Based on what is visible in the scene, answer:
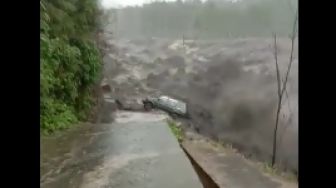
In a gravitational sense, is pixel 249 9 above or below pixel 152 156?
above

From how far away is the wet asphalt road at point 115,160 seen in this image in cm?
430

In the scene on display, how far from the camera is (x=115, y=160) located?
524 centimetres

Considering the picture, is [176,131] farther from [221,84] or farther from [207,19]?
[207,19]

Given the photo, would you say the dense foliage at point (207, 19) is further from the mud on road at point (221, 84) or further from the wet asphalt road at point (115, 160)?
the wet asphalt road at point (115, 160)

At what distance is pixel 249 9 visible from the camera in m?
23.3

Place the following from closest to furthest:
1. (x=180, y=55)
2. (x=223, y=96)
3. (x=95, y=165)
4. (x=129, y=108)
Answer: (x=95, y=165), (x=129, y=108), (x=223, y=96), (x=180, y=55)

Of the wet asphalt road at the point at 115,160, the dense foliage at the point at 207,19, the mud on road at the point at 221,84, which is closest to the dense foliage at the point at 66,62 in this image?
the wet asphalt road at the point at 115,160

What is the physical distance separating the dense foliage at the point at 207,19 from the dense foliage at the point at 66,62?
29.3ft

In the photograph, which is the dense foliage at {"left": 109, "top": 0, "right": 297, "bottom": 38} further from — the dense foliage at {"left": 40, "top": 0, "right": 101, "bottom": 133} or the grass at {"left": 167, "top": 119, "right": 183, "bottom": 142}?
the dense foliage at {"left": 40, "top": 0, "right": 101, "bottom": 133}

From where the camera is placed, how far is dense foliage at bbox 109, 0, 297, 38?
22.3 meters
